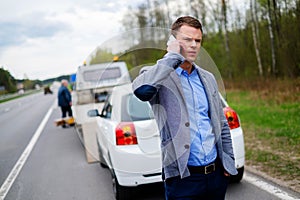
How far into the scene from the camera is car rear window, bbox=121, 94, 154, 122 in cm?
457

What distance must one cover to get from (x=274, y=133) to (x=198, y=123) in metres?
6.22

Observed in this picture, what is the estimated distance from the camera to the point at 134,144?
172 inches

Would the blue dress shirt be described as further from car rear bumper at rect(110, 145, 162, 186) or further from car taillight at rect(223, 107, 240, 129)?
car taillight at rect(223, 107, 240, 129)

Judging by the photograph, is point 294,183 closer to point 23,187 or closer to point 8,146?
point 23,187

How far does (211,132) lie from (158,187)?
284 centimetres

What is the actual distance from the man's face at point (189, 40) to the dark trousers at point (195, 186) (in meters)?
0.82

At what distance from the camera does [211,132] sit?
7.91ft

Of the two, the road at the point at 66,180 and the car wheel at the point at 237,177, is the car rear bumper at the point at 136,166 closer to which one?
the road at the point at 66,180

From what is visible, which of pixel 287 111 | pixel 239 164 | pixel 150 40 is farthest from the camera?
pixel 287 111

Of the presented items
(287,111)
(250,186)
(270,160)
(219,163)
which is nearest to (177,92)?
(219,163)

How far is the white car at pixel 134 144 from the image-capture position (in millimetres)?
4270

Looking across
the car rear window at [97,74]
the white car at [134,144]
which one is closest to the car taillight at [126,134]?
the white car at [134,144]

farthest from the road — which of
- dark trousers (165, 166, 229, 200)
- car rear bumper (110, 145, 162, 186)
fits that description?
dark trousers (165, 166, 229, 200)

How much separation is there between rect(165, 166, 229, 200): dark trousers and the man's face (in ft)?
2.70
